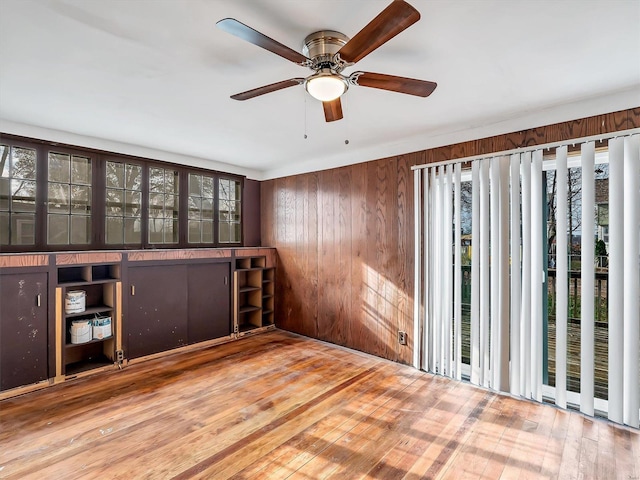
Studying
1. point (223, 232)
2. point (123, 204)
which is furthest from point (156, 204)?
point (223, 232)

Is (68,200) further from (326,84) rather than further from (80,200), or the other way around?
(326,84)

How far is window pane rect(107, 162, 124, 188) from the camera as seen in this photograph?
3820mm

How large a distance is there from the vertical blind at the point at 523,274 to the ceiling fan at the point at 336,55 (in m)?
1.44

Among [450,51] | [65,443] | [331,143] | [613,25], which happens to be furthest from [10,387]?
[613,25]

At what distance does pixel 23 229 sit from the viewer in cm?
326

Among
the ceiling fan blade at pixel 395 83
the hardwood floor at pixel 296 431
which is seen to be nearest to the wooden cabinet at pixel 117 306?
the hardwood floor at pixel 296 431

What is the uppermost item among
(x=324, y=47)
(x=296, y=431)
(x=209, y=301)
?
(x=324, y=47)

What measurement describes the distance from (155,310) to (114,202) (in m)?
1.32

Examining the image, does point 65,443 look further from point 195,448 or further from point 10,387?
point 10,387

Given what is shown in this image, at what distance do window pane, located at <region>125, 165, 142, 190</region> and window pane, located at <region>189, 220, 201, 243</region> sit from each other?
78 cm

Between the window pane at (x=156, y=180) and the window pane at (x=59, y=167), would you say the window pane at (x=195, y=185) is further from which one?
the window pane at (x=59, y=167)

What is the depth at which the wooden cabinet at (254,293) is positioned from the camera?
16.0 ft

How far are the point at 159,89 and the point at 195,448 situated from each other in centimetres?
249

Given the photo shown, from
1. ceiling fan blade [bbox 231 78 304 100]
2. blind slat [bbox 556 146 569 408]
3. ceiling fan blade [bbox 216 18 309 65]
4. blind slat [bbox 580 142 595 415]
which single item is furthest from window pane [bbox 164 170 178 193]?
blind slat [bbox 580 142 595 415]
